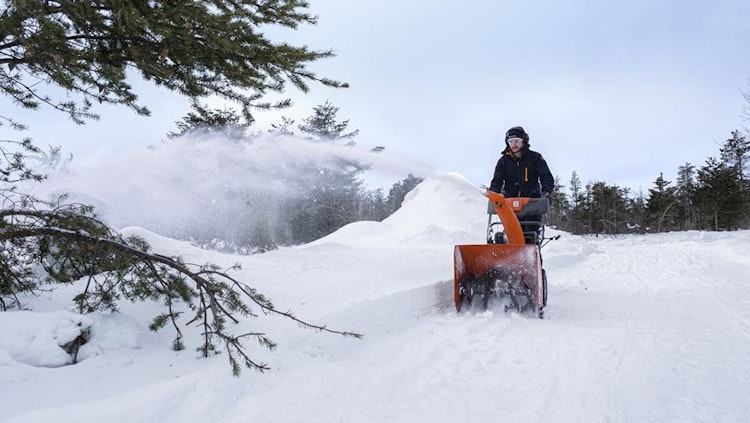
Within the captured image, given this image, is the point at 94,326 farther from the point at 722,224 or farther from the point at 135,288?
the point at 722,224

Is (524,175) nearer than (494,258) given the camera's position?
No

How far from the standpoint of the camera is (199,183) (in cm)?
1648

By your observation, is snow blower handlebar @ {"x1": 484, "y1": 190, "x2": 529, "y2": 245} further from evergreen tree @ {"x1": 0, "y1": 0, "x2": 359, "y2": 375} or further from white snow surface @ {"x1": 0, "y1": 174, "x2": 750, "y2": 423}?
evergreen tree @ {"x1": 0, "y1": 0, "x2": 359, "y2": 375}

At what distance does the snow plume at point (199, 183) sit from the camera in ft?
27.7

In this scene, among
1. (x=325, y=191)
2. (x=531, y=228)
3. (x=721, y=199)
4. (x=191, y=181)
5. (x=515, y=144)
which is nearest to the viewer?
(x=531, y=228)

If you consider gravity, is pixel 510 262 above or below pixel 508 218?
below

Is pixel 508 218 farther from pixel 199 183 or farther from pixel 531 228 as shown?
pixel 199 183

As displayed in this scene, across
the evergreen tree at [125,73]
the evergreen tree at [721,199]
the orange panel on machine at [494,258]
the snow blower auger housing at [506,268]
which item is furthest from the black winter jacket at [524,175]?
the evergreen tree at [721,199]

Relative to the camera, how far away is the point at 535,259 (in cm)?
509

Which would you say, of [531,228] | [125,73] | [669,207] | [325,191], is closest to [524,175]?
[531,228]

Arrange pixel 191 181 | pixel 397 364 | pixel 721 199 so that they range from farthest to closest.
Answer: pixel 721 199, pixel 191 181, pixel 397 364

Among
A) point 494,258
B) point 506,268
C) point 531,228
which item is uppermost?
point 531,228

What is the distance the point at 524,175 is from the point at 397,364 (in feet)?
12.2

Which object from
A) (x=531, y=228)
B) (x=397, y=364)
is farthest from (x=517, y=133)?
(x=397, y=364)
